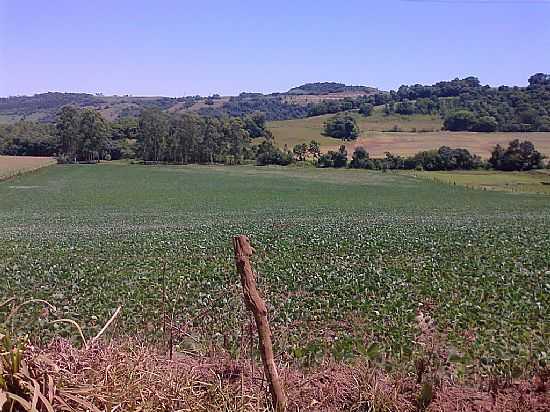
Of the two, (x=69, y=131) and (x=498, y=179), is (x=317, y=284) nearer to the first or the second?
(x=498, y=179)

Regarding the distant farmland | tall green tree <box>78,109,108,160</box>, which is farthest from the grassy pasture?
tall green tree <box>78,109,108,160</box>

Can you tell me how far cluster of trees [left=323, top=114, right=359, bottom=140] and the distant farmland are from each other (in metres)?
1.66

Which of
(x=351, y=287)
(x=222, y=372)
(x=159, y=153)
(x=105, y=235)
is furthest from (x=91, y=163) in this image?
(x=222, y=372)

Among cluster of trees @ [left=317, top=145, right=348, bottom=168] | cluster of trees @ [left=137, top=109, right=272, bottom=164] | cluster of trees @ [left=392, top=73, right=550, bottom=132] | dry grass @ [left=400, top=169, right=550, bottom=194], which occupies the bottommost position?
dry grass @ [left=400, top=169, right=550, bottom=194]

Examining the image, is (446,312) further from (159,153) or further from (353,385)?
(159,153)

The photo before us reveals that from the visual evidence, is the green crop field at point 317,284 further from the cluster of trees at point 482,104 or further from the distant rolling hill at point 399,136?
the cluster of trees at point 482,104

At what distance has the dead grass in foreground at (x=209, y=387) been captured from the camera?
316 cm

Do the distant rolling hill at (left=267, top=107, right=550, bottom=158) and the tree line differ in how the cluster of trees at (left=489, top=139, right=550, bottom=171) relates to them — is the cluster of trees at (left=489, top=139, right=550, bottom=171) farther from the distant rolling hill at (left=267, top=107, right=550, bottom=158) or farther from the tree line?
the tree line

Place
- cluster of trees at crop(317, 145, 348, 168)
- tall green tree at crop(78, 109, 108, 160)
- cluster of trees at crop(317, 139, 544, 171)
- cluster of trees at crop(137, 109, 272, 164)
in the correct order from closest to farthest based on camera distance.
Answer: cluster of trees at crop(317, 139, 544, 171), cluster of trees at crop(317, 145, 348, 168), tall green tree at crop(78, 109, 108, 160), cluster of trees at crop(137, 109, 272, 164)

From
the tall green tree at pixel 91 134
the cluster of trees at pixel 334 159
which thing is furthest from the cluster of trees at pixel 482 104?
the tall green tree at pixel 91 134

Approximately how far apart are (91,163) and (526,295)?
94.0m

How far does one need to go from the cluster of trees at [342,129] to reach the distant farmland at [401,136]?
5.46 ft

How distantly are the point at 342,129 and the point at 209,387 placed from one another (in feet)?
396

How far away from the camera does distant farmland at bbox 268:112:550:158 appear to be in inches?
3848
